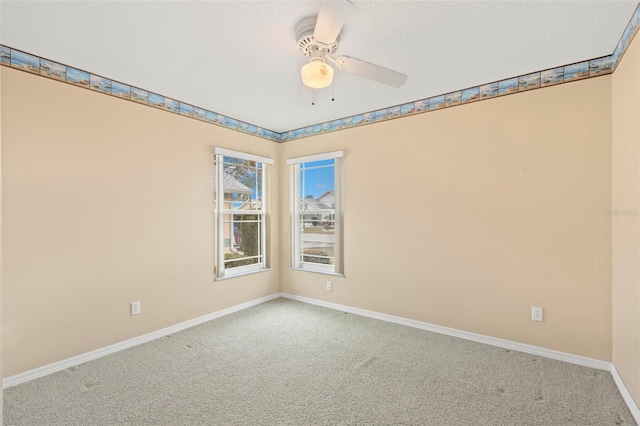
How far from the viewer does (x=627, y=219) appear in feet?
8.19

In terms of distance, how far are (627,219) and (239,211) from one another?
3.84m

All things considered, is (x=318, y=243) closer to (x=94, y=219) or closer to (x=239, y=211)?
(x=239, y=211)

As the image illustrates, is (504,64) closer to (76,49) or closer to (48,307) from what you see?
(76,49)

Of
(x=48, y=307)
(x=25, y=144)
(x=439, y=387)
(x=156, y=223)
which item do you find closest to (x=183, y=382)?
(x=48, y=307)

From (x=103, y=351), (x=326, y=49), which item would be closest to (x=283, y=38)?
(x=326, y=49)

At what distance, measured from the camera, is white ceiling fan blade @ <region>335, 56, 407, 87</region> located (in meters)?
2.32

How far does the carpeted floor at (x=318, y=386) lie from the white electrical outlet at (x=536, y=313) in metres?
0.34

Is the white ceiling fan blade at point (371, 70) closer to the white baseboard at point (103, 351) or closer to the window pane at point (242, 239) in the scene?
the window pane at point (242, 239)

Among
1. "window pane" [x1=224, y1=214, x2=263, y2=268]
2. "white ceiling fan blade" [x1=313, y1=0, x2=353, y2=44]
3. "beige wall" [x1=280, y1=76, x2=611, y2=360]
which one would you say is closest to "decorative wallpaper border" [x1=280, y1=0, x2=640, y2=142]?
"beige wall" [x1=280, y1=76, x2=611, y2=360]

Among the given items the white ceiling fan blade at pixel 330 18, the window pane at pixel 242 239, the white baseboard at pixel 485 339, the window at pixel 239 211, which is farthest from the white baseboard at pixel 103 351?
the white ceiling fan blade at pixel 330 18

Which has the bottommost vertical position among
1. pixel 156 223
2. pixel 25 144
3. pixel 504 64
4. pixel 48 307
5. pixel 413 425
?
pixel 413 425

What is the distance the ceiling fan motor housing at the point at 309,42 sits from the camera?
7.59 ft

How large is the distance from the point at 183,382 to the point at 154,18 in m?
2.63

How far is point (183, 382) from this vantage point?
2.69 meters
